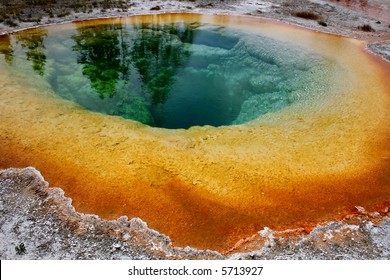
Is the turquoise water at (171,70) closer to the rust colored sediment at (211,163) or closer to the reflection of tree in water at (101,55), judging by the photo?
the reflection of tree in water at (101,55)

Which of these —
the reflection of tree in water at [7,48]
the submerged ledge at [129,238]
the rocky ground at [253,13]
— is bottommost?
the reflection of tree in water at [7,48]

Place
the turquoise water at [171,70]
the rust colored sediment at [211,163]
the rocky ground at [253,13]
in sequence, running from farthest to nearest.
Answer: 1. the rocky ground at [253,13]
2. the turquoise water at [171,70]
3. the rust colored sediment at [211,163]

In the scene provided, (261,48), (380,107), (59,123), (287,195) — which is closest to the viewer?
(287,195)

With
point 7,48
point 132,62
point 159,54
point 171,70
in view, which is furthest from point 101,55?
point 7,48

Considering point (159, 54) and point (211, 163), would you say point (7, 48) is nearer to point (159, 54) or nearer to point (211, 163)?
point (159, 54)

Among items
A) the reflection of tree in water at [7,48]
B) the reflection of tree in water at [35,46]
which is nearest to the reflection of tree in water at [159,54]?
the reflection of tree in water at [35,46]
